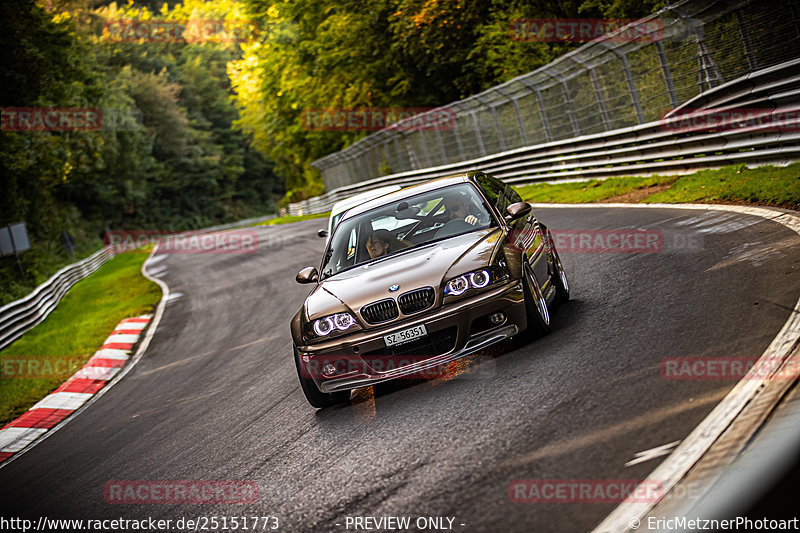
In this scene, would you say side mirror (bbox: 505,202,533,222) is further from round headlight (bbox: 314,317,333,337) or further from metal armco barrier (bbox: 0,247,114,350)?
metal armco barrier (bbox: 0,247,114,350)

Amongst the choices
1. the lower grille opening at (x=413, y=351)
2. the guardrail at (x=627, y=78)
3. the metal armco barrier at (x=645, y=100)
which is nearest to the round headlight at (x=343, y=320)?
the lower grille opening at (x=413, y=351)

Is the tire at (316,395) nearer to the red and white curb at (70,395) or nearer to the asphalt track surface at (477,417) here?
the asphalt track surface at (477,417)

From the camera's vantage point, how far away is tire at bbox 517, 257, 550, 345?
5.92 m

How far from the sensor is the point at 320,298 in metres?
6.18

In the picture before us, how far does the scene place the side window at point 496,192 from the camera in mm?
7246

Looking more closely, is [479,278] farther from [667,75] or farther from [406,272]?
[667,75]

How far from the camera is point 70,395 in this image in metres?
10.9
